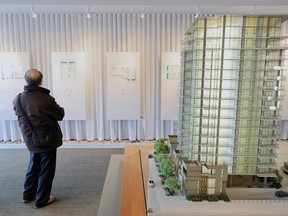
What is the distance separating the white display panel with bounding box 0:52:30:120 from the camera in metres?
4.72

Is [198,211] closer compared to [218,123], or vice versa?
[198,211]

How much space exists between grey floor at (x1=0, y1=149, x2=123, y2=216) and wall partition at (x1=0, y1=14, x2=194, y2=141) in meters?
0.87

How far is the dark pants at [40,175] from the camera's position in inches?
99.8

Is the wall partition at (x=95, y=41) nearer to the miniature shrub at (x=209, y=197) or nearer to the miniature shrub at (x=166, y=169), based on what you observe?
the miniature shrub at (x=166, y=169)

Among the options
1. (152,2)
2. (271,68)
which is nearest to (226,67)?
(271,68)

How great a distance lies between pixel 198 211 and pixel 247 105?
86 centimetres

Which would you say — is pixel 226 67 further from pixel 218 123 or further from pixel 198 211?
pixel 198 211

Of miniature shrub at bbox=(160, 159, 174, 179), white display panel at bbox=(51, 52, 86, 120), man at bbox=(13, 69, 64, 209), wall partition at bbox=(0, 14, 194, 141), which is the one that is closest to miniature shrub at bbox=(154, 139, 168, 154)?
miniature shrub at bbox=(160, 159, 174, 179)

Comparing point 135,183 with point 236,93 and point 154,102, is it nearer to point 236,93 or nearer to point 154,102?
point 236,93

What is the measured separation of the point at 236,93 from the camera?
67.9 inches

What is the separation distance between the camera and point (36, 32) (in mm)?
4742

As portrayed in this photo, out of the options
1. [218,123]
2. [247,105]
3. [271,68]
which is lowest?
[218,123]

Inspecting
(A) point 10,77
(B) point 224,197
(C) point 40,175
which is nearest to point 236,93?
(B) point 224,197

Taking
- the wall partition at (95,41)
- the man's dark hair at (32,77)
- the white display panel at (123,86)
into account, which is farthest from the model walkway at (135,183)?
the wall partition at (95,41)
